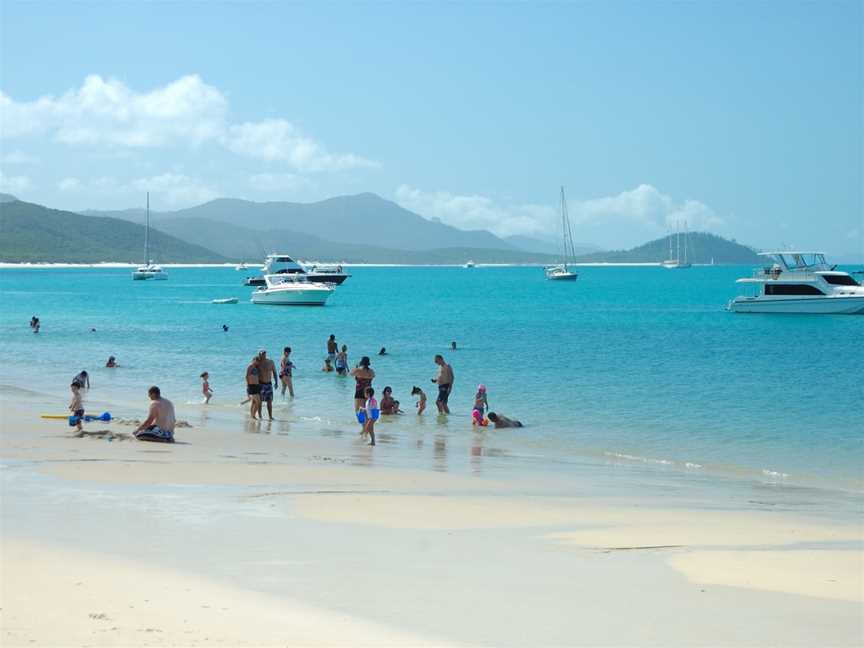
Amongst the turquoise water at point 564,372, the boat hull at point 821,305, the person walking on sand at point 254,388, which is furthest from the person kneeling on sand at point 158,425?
the boat hull at point 821,305

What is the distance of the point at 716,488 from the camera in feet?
58.1

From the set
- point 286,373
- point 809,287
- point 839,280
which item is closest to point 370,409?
point 286,373

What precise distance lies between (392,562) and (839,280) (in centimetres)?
7115

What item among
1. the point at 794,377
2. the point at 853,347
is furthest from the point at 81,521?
the point at 853,347

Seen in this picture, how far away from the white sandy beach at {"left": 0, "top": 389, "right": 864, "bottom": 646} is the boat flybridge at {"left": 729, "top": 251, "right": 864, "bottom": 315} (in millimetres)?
60455

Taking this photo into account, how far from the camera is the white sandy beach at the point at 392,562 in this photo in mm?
8547

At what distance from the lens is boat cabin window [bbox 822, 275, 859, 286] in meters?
74.0

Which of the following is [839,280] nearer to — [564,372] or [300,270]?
[564,372]

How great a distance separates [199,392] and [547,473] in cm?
1709

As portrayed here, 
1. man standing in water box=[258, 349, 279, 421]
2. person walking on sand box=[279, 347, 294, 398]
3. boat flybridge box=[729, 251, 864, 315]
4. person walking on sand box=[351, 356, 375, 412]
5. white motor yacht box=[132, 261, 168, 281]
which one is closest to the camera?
person walking on sand box=[351, 356, 375, 412]

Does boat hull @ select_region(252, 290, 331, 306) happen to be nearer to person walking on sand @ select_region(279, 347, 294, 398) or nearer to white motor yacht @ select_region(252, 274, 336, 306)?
white motor yacht @ select_region(252, 274, 336, 306)

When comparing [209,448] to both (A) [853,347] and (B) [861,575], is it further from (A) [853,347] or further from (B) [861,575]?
(A) [853,347]

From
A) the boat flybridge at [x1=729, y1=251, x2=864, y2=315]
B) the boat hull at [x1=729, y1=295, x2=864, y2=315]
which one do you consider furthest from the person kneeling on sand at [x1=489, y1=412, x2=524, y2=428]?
the boat hull at [x1=729, y1=295, x2=864, y2=315]

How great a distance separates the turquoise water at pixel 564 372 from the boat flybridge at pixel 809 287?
3.74 feet
